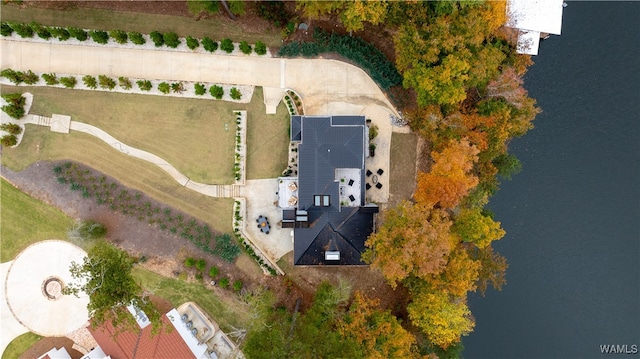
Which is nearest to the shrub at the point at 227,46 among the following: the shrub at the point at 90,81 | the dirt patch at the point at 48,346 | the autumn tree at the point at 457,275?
the shrub at the point at 90,81

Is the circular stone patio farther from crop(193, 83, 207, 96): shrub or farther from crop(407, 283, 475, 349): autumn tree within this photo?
crop(407, 283, 475, 349): autumn tree

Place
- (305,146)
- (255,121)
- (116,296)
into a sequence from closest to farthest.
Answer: (116,296)
(305,146)
(255,121)

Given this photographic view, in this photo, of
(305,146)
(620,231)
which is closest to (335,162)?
(305,146)

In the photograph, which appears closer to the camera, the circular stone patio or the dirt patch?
the dirt patch

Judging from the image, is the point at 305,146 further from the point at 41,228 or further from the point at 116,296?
the point at 41,228

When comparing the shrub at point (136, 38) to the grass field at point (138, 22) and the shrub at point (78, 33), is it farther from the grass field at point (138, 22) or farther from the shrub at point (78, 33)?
the shrub at point (78, 33)

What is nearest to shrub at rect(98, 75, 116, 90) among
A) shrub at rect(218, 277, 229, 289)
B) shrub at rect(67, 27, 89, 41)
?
shrub at rect(67, 27, 89, 41)
